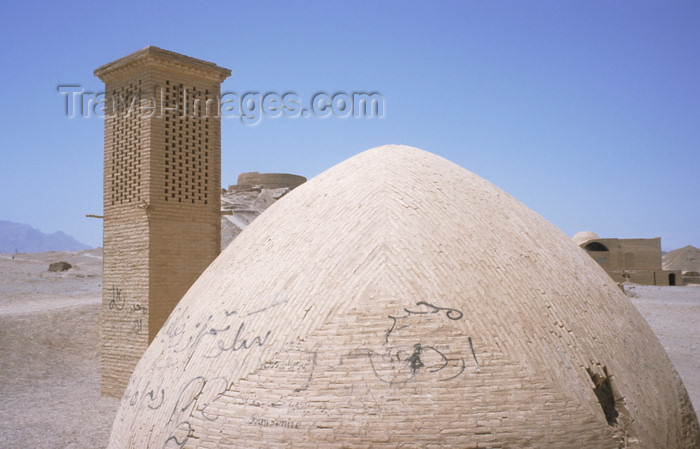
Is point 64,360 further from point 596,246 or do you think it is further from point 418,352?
point 596,246

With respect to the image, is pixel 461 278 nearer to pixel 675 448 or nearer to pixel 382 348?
pixel 382 348

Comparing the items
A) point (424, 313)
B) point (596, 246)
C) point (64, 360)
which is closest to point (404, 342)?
point (424, 313)

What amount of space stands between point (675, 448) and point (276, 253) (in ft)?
11.2

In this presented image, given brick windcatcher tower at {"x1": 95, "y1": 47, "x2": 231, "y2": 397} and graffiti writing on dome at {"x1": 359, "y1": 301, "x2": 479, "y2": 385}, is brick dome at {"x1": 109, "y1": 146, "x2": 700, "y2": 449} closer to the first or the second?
graffiti writing on dome at {"x1": 359, "y1": 301, "x2": 479, "y2": 385}

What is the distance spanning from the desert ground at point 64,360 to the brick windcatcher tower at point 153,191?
1.18 metres

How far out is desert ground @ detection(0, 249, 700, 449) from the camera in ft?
32.9

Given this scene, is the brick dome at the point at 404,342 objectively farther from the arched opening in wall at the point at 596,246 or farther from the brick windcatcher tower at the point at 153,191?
the arched opening in wall at the point at 596,246

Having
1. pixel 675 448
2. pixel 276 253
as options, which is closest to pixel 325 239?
pixel 276 253

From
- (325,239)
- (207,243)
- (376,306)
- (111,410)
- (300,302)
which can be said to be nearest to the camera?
(376,306)

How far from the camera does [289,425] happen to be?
3.64 m

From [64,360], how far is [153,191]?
7303 mm

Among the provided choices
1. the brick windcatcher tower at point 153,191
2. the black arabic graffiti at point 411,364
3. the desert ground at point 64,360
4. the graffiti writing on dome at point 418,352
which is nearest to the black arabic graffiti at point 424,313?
the graffiti writing on dome at point 418,352

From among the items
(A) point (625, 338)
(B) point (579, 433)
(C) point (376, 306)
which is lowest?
(B) point (579, 433)

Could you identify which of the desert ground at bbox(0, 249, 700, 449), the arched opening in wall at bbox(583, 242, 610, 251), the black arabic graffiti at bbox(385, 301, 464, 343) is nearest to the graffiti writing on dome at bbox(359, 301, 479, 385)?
the black arabic graffiti at bbox(385, 301, 464, 343)
